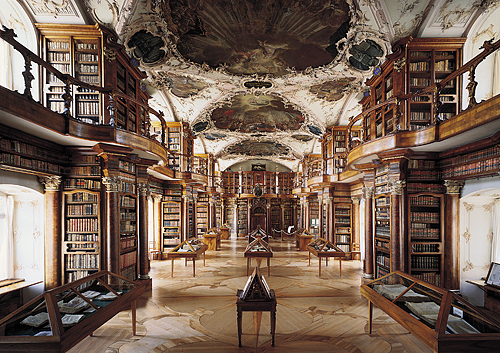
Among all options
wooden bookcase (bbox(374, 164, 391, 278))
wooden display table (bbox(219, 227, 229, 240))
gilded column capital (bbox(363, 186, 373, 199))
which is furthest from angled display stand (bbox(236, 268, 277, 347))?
wooden display table (bbox(219, 227, 229, 240))

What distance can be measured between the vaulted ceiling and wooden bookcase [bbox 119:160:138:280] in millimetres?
2937

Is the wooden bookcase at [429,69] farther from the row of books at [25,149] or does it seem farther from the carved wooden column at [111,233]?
the row of books at [25,149]

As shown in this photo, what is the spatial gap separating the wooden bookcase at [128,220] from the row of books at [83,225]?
0.67 meters

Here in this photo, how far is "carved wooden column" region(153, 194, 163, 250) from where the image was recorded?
12.6 m

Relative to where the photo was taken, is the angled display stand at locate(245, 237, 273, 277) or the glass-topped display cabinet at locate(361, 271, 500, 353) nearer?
the glass-topped display cabinet at locate(361, 271, 500, 353)

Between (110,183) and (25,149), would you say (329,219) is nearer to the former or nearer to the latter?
(110,183)

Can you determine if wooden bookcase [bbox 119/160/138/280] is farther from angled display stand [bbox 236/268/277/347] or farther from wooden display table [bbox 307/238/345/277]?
wooden display table [bbox 307/238/345/277]

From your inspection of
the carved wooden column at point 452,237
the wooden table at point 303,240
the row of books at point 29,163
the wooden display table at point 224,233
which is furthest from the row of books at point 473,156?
the wooden display table at point 224,233

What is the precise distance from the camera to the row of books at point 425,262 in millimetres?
6750

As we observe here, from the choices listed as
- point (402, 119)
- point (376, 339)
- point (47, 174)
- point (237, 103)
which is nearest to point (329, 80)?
point (402, 119)

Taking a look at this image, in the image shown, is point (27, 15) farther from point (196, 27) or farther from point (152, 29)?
point (196, 27)

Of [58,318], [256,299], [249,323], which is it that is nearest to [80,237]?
[58,318]

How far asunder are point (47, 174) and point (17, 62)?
2.44 meters

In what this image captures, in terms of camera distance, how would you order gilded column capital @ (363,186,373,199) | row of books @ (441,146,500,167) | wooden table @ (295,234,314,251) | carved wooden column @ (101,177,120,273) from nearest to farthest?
row of books @ (441,146,500,167), carved wooden column @ (101,177,120,273), gilded column capital @ (363,186,373,199), wooden table @ (295,234,314,251)
